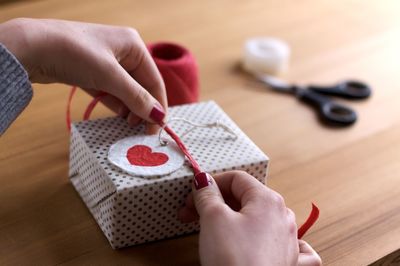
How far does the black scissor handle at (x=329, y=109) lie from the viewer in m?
0.96

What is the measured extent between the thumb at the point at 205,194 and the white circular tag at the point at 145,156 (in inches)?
1.4

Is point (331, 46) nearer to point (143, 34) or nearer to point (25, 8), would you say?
point (143, 34)

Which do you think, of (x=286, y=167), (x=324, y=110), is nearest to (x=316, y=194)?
(x=286, y=167)

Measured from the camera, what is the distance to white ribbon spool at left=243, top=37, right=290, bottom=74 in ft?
3.49

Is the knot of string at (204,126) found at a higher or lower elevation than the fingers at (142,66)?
lower

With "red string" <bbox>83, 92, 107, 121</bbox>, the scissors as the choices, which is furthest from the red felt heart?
the scissors

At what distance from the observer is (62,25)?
0.77 metres

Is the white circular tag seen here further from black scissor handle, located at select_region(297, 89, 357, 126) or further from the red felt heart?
black scissor handle, located at select_region(297, 89, 357, 126)

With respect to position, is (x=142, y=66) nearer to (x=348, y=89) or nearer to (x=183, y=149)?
(x=183, y=149)

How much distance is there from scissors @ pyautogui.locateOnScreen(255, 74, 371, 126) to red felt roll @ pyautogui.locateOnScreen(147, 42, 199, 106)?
153mm

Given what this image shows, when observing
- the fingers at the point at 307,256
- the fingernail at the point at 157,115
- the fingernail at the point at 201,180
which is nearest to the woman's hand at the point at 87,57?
the fingernail at the point at 157,115

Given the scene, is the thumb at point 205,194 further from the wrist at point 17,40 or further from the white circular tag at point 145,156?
the wrist at point 17,40

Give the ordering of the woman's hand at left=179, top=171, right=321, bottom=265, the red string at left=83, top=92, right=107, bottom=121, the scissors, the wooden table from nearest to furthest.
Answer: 1. the woman's hand at left=179, top=171, right=321, bottom=265
2. the wooden table
3. the red string at left=83, top=92, right=107, bottom=121
4. the scissors

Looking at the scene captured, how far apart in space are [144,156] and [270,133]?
0.25 metres
